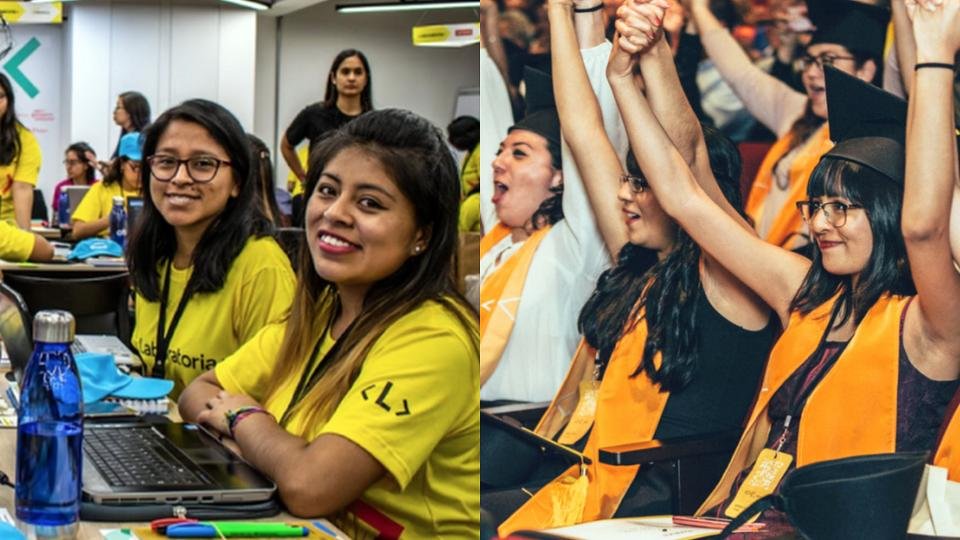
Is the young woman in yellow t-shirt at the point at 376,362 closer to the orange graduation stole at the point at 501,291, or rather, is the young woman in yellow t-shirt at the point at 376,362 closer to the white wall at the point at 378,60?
the orange graduation stole at the point at 501,291

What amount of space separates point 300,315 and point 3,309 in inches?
23.9

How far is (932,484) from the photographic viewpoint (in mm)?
1426

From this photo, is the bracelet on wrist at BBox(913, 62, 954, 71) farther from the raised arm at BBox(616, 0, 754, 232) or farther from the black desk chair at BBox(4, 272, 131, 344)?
the black desk chair at BBox(4, 272, 131, 344)

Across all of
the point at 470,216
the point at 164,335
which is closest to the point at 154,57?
the point at 470,216

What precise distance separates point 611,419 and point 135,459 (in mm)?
776

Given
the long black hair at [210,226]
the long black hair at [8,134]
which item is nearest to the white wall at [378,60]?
the long black hair at [8,134]

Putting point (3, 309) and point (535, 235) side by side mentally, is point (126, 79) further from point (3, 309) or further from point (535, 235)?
point (535, 235)

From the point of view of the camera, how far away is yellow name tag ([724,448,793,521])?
1478 millimetres

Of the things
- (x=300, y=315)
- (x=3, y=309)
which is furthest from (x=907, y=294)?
(x=3, y=309)

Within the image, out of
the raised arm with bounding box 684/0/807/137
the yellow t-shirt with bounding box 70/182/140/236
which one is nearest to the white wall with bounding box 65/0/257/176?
the yellow t-shirt with bounding box 70/182/140/236

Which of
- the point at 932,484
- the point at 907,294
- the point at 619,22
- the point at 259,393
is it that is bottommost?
the point at 259,393

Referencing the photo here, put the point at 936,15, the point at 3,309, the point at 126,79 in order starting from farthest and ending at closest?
the point at 126,79 → the point at 3,309 → the point at 936,15

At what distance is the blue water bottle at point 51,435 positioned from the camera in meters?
1.60

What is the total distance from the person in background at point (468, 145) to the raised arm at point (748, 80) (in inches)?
203
